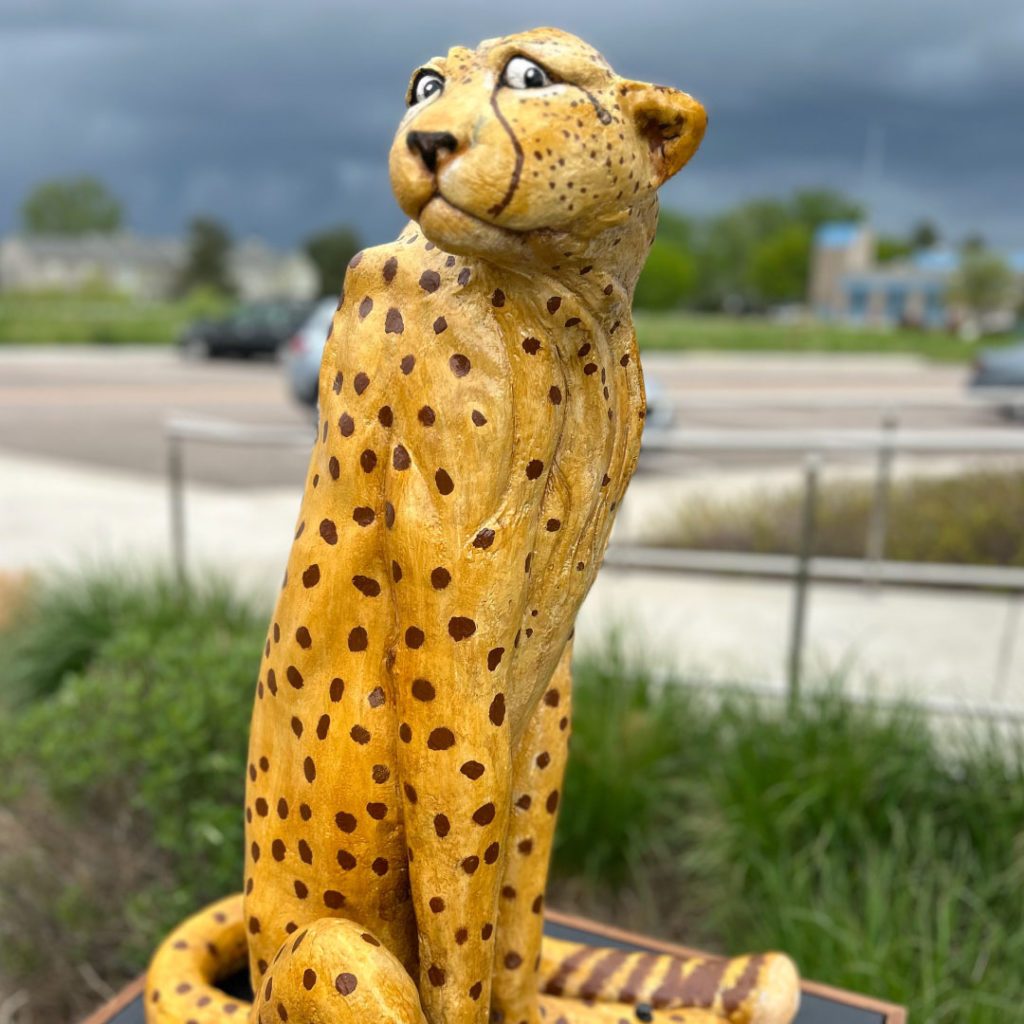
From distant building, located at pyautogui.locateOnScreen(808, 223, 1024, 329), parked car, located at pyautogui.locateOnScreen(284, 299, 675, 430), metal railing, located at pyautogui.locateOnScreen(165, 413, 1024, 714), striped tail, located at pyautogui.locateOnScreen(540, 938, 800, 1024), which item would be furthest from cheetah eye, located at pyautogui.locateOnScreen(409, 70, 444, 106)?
distant building, located at pyautogui.locateOnScreen(808, 223, 1024, 329)

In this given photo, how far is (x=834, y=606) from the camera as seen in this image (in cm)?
642

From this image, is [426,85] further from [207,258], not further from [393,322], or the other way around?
[207,258]

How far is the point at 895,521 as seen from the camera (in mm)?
7273

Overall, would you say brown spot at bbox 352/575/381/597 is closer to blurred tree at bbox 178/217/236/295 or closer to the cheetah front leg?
the cheetah front leg

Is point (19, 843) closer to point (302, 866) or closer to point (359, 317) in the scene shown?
point (302, 866)

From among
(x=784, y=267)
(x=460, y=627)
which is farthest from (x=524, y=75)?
(x=784, y=267)

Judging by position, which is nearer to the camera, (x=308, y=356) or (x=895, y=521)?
(x=895, y=521)

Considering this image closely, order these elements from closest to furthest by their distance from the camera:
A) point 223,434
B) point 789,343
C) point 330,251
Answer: point 223,434 < point 789,343 < point 330,251

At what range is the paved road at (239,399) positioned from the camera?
446 inches

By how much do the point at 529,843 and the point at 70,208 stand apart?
280 ft

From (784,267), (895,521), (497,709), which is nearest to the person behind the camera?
(497,709)

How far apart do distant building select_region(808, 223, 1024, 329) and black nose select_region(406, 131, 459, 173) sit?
7611cm

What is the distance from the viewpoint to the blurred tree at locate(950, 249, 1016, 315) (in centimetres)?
4797

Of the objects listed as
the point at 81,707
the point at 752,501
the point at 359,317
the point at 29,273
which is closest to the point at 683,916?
the point at 81,707
